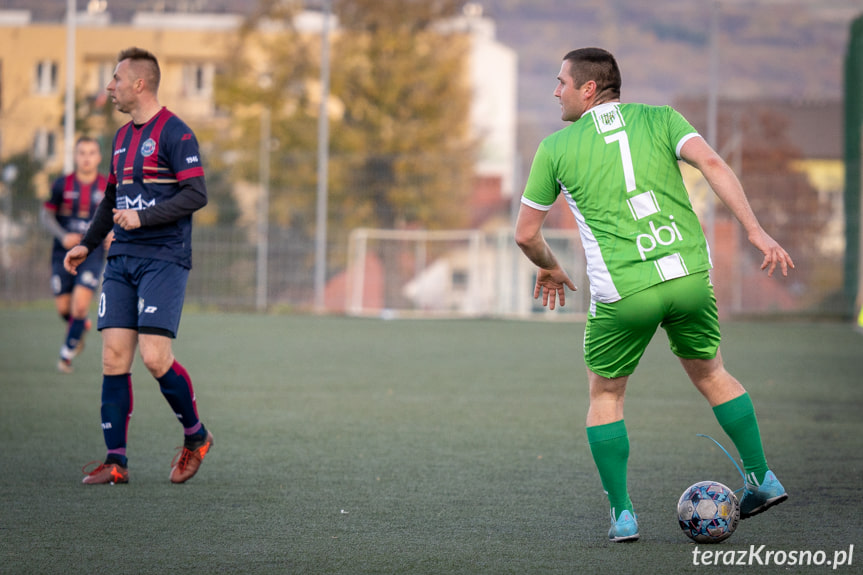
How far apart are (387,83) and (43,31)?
8942 millimetres

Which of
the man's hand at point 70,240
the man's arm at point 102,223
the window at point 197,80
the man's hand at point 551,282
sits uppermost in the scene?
the window at point 197,80

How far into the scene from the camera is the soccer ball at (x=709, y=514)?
417 cm

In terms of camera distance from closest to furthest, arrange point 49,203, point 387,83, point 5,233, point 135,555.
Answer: point 135,555 < point 49,203 < point 5,233 < point 387,83

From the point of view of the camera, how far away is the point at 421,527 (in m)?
4.51

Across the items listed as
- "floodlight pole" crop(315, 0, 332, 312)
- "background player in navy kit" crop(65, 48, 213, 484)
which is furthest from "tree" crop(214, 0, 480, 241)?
"background player in navy kit" crop(65, 48, 213, 484)

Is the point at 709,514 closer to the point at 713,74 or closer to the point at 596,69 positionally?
the point at 596,69

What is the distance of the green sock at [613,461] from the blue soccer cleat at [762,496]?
0.50 m

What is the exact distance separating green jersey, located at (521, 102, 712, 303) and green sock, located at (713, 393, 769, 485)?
63 centimetres

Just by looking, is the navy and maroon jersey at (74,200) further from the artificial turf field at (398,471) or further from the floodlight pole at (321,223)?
the floodlight pole at (321,223)

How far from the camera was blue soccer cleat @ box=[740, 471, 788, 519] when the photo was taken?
4348 mm

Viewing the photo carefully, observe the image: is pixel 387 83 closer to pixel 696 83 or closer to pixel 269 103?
pixel 269 103

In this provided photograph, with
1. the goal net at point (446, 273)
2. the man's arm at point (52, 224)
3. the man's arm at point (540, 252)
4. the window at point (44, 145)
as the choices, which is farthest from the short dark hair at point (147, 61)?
the window at point (44, 145)

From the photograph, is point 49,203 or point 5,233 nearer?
point 49,203

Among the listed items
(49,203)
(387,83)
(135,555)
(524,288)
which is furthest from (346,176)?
(135,555)
